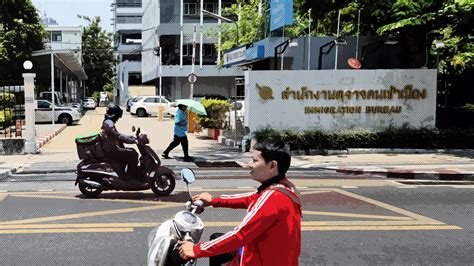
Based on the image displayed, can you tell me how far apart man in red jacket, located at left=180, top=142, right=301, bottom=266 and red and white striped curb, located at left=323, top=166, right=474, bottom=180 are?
33.7 feet

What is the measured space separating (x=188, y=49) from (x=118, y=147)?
141 feet

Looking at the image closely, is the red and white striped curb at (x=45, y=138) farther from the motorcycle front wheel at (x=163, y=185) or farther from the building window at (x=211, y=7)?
the building window at (x=211, y=7)

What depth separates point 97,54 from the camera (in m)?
88.4

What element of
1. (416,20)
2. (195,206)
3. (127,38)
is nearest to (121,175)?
(195,206)

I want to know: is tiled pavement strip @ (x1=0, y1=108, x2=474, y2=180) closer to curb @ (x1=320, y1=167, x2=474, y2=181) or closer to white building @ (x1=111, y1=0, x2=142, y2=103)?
curb @ (x1=320, y1=167, x2=474, y2=181)

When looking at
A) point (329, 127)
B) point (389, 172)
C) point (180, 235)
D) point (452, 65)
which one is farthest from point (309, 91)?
point (180, 235)

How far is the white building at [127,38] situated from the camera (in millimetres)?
85375

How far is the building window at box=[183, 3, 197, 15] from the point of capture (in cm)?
5128

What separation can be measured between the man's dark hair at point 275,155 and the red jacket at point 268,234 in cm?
5

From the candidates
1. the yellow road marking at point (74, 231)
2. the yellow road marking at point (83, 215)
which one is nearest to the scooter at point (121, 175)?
the yellow road marking at point (83, 215)

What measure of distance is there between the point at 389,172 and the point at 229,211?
19.6 feet

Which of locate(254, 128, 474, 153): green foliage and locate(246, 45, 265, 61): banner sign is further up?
locate(246, 45, 265, 61): banner sign

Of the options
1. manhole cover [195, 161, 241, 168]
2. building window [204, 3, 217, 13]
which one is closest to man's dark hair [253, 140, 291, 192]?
manhole cover [195, 161, 241, 168]

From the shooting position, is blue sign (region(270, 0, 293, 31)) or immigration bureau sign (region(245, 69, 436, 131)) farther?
blue sign (region(270, 0, 293, 31))
